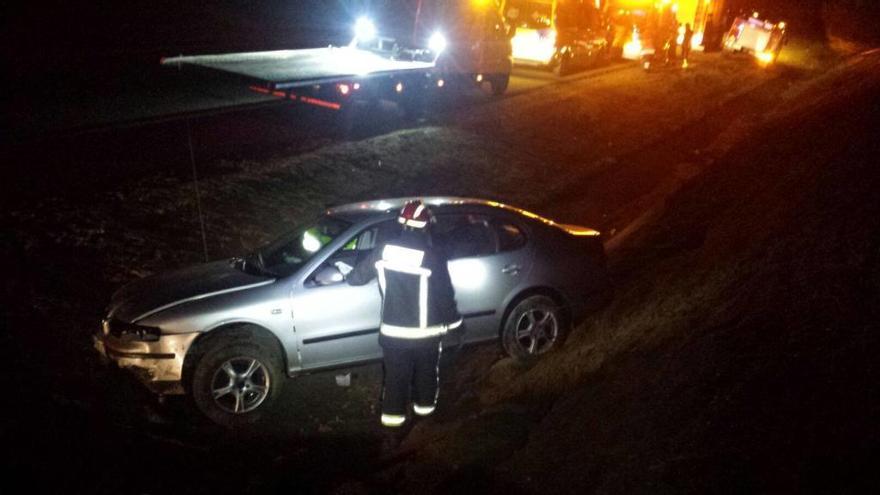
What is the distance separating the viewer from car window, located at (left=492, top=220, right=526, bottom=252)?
6320 millimetres

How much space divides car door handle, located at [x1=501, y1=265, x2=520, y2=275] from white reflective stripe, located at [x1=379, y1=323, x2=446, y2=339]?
133cm

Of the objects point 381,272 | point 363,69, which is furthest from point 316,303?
point 363,69

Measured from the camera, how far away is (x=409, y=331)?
5012 millimetres

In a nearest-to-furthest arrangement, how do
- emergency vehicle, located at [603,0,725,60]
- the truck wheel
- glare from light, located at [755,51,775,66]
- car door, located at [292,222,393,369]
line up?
car door, located at [292,222,393,369]
the truck wheel
emergency vehicle, located at [603,0,725,60]
glare from light, located at [755,51,775,66]

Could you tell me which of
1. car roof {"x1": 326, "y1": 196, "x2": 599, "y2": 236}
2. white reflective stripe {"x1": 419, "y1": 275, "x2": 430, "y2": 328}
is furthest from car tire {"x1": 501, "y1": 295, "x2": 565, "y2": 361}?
white reflective stripe {"x1": 419, "y1": 275, "x2": 430, "y2": 328}

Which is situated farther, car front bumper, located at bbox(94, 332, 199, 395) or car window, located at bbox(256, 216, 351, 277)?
car window, located at bbox(256, 216, 351, 277)

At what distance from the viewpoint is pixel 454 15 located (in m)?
16.2

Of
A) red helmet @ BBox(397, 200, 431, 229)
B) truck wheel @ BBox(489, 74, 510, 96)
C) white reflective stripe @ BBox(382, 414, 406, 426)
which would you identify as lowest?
truck wheel @ BBox(489, 74, 510, 96)

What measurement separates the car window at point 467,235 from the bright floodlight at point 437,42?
9.07m

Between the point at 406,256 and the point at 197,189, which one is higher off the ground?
the point at 406,256

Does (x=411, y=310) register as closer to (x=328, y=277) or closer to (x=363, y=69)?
(x=328, y=277)

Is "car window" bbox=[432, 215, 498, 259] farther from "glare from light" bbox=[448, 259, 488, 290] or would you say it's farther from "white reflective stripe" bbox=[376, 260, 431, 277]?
"white reflective stripe" bbox=[376, 260, 431, 277]

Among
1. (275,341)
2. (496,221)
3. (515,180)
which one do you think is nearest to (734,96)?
(515,180)

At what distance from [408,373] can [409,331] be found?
0.34 metres
